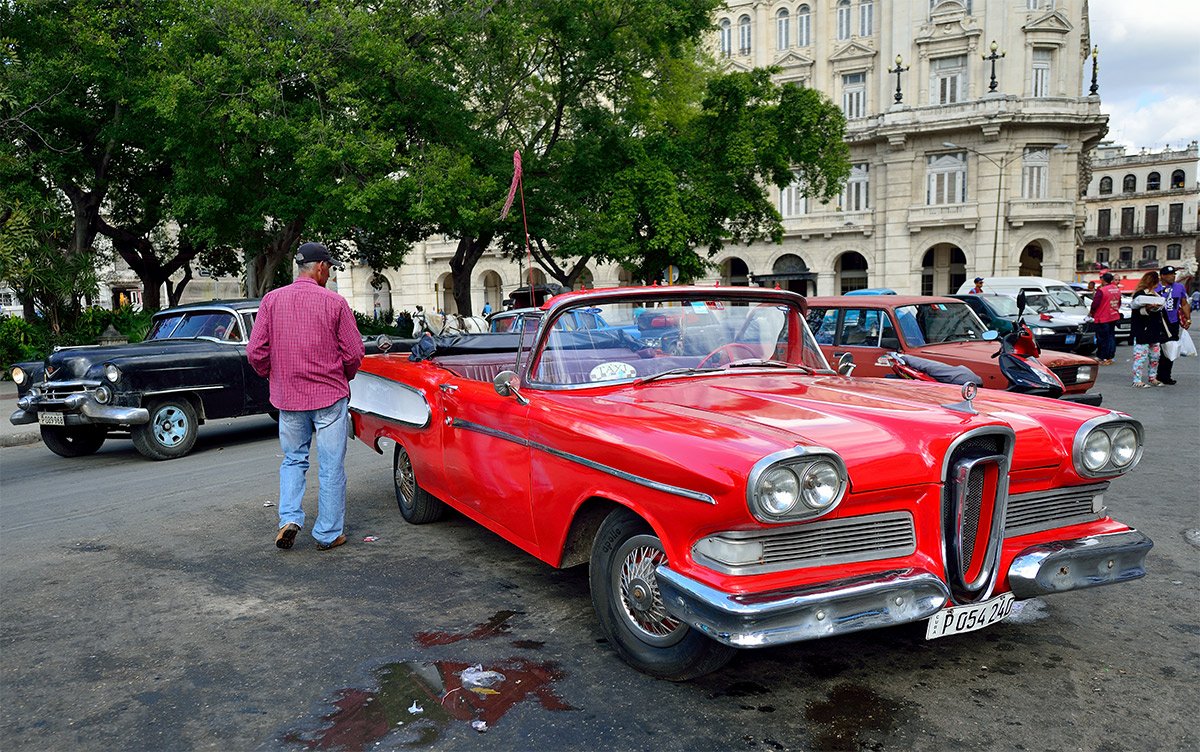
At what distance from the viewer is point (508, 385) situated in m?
4.08

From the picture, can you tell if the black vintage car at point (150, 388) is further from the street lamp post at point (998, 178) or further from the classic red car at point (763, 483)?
the street lamp post at point (998, 178)

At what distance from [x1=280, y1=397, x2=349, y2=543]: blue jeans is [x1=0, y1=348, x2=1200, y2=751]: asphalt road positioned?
20cm

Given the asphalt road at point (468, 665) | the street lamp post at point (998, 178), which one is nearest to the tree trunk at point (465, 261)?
the asphalt road at point (468, 665)

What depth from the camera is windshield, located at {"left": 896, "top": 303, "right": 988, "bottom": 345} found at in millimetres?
9172

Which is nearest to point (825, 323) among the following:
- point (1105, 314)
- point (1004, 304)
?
point (1105, 314)

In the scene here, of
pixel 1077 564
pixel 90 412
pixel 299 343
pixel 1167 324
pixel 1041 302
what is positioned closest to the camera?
pixel 1077 564

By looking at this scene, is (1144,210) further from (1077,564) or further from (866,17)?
(1077,564)

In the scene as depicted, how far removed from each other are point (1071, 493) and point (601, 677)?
2.06 m

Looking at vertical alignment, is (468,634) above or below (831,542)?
below

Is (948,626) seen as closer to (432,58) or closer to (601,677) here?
(601,677)

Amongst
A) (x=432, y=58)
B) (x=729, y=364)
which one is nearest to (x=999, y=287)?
(x=432, y=58)

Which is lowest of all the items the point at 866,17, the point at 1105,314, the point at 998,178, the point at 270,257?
the point at 1105,314

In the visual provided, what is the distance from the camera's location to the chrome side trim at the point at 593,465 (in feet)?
9.61

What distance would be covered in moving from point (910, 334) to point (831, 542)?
6.74 metres
